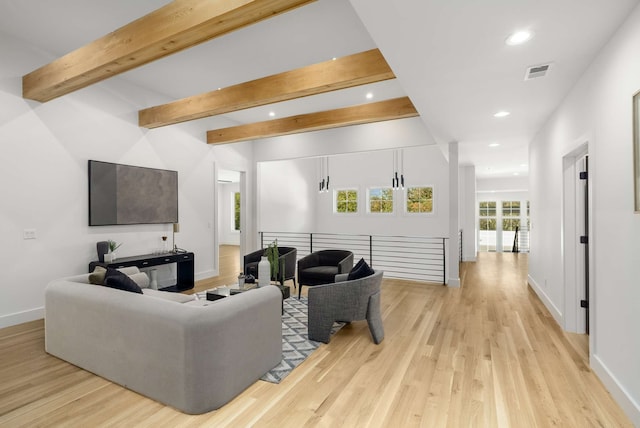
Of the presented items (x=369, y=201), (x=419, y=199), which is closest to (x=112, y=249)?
(x=369, y=201)

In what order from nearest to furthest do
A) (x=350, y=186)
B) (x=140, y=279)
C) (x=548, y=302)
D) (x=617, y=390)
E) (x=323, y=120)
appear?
(x=617, y=390) < (x=140, y=279) < (x=548, y=302) < (x=323, y=120) < (x=350, y=186)

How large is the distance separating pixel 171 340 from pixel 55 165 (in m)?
3.38

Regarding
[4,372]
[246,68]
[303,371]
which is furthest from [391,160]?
[4,372]

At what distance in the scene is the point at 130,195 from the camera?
4867 mm

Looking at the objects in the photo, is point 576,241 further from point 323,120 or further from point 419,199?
point 419,199

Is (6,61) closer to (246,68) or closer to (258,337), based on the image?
(246,68)

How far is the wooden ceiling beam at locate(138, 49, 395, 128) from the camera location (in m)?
3.21

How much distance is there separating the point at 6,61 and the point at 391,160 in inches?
280

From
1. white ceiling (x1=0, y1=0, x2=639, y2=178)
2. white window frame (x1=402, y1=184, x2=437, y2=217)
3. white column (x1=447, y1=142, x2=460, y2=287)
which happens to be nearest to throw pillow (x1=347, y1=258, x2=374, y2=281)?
white ceiling (x1=0, y1=0, x2=639, y2=178)

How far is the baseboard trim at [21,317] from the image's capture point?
363cm

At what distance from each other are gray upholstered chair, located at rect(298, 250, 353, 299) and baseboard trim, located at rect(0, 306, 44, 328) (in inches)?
126

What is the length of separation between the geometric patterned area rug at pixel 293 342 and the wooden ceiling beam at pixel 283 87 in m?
2.63

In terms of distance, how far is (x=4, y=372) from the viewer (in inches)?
103

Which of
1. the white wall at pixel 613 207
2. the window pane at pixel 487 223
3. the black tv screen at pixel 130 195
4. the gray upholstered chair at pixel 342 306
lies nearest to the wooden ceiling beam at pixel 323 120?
the black tv screen at pixel 130 195
